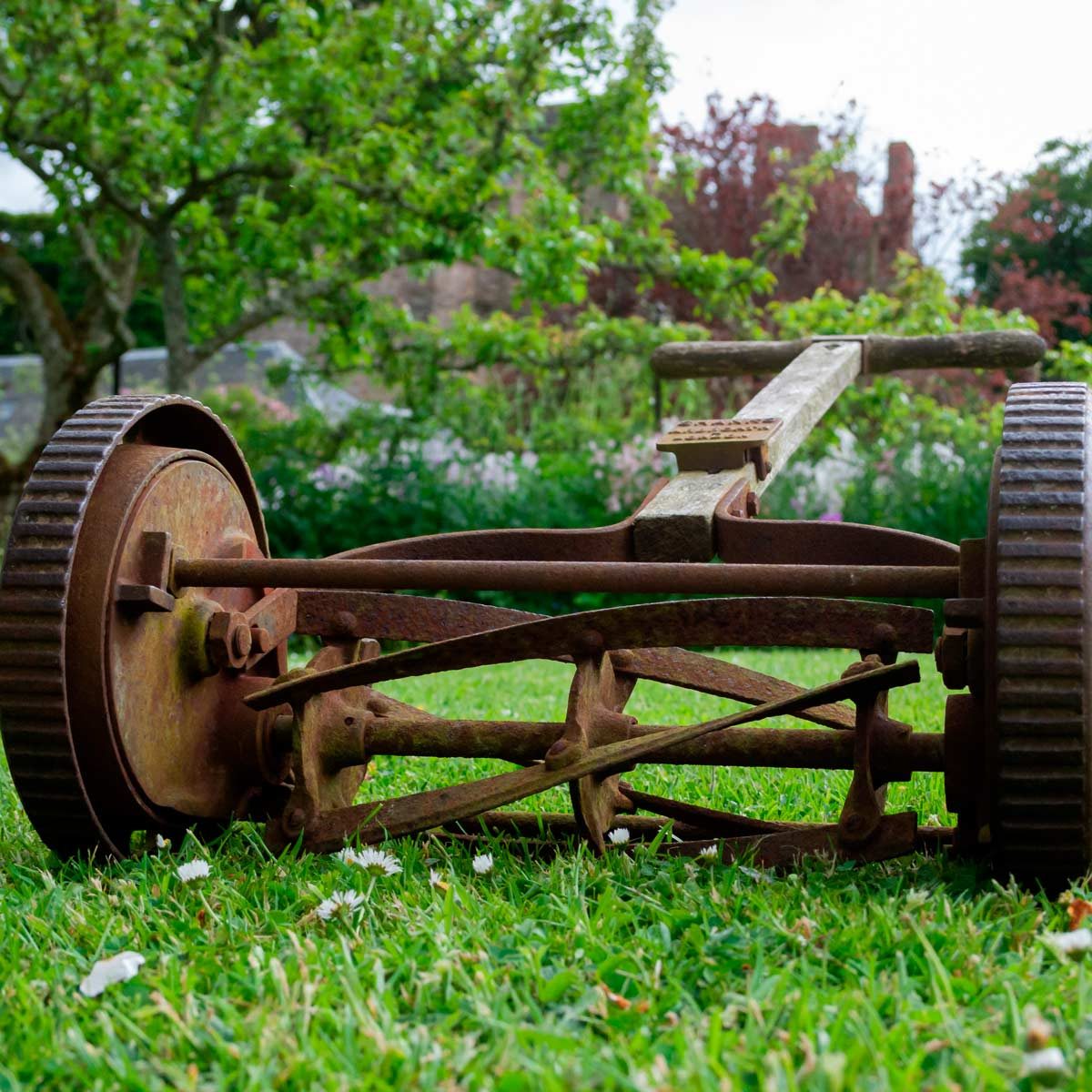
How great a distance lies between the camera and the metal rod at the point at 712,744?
209 centimetres

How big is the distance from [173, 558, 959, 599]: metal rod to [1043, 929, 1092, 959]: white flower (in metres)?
0.54

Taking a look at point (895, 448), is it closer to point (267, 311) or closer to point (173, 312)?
point (267, 311)

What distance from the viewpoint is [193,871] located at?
2.07 m

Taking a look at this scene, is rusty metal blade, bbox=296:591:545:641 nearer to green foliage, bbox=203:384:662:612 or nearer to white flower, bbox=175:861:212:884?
white flower, bbox=175:861:212:884

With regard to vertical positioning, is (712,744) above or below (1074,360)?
below

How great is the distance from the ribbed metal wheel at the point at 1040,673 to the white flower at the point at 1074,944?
221 millimetres

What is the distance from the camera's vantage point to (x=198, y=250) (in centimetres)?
904

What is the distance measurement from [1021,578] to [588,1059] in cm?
91

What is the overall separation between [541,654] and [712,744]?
0.32 metres

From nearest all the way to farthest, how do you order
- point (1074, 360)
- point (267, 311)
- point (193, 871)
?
point (193, 871), point (267, 311), point (1074, 360)

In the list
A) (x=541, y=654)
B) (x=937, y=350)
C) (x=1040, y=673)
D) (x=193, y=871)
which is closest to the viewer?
(x=1040, y=673)

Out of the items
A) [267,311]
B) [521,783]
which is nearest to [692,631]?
[521,783]

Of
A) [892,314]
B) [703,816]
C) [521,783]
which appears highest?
[892,314]

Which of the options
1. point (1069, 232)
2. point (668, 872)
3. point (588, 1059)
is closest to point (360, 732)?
point (668, 872)
